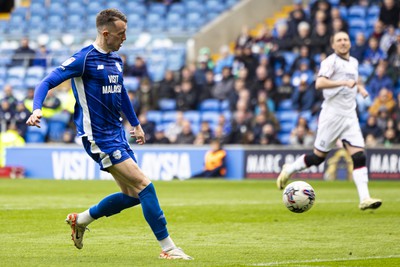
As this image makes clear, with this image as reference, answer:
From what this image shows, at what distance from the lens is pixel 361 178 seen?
13.5 metres

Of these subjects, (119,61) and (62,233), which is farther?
(62,233)

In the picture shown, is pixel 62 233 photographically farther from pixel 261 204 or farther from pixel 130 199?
pixel 261 204

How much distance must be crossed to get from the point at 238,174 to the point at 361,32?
5.70 metres

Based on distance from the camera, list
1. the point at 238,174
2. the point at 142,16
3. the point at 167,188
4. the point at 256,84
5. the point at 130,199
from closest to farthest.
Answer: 1. the point at 130,199
2. the point at 167,188
3. the point at 238,174
4. the point at 256,84
5. the point at 142,16

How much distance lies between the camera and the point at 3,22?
114 feet

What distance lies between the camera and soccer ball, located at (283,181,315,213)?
37.0ft

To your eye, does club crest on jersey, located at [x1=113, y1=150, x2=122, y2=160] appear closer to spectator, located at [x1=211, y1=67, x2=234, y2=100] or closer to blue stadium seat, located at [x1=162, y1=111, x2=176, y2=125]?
spectator, located at [x1=211, y1=67, x2=234, y2=100]

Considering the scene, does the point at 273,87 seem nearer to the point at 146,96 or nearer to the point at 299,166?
the point at 146,96

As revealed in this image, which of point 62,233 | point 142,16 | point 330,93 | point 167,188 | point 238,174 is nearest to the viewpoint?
point 62,233

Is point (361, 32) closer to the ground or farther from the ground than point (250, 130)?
farther from the ground

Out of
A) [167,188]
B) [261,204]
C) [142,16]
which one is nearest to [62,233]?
[261,204]

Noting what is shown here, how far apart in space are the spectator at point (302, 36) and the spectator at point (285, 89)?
1.04m

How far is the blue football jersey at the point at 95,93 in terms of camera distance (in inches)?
347

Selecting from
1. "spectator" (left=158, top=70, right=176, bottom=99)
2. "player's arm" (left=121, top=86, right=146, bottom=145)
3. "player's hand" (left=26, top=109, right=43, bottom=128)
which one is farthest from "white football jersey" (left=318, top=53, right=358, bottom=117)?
"spectator" (left=158, top=70, right=176, bottom=99)
